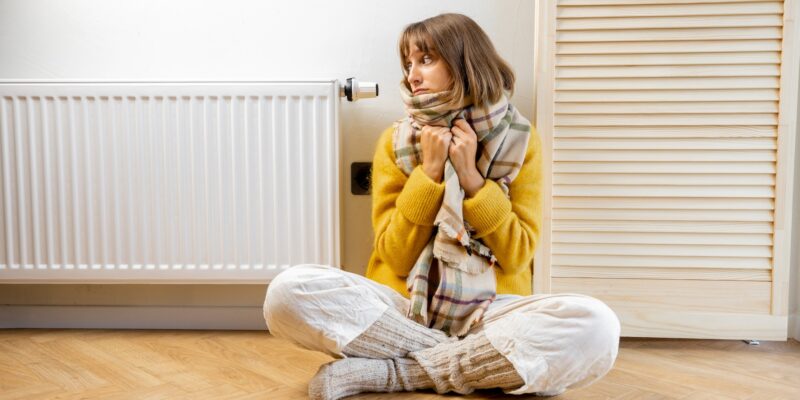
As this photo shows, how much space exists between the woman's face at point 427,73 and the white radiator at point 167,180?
9.9 inches

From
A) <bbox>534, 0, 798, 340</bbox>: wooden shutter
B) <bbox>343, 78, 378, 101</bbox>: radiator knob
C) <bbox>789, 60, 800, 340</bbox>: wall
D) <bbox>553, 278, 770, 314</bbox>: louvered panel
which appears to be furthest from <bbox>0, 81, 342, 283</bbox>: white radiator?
<bbox>789, 60, 800, 340</bbox>: wall

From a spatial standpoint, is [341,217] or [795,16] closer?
A: [795,16]

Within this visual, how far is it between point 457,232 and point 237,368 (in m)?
0.50

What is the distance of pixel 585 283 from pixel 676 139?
37 cm

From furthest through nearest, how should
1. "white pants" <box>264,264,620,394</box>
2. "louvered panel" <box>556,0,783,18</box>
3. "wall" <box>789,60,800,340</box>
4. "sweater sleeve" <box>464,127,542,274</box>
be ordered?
"wall" <box>789,60,800,340</box> < "louvered panel" <box>556,0,783,18</box> < "sweater sleeve" <box>464,127,542,274</box> < "white pants" <box>264,264,620,394</box>

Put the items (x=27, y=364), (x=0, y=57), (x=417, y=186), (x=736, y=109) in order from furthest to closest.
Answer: (x=0, y=57) → (x=736, y=109) → (x=27, y=364) → (x=417, y=186)

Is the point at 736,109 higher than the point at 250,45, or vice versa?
the point at 250,45

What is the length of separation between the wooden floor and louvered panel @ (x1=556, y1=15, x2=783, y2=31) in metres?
0.69

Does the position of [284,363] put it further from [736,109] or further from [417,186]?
[736,109]

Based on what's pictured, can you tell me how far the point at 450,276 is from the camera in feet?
3.89

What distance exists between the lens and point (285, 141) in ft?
4.67

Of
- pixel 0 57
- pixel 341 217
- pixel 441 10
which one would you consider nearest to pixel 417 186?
pixel 341 217

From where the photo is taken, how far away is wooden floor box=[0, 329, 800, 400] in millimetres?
1128

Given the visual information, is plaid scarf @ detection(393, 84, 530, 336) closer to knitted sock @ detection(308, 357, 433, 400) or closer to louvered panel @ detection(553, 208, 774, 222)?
knitted sock @ detection(308, 357, 433, 400)
